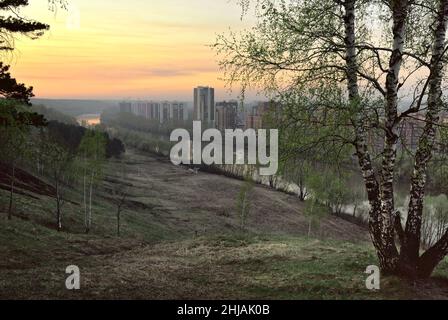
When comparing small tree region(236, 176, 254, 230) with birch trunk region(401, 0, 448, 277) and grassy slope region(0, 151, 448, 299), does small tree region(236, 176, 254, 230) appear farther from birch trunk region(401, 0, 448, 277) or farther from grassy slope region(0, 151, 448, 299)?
birch trunk region(401, 0, 448, 277)

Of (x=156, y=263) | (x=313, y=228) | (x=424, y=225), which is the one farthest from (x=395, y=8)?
(x=424, y=225)

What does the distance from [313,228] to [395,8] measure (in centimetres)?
6197

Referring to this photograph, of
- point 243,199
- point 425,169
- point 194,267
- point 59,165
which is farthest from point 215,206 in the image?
point 425,169

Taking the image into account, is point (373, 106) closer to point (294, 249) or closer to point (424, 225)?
point (294, 249)

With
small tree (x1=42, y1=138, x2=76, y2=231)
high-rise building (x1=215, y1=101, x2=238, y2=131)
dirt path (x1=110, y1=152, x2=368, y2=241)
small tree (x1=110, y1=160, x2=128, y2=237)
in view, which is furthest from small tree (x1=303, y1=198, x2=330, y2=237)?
small tree (x1=42, y1=138, x2=76, y2=231)

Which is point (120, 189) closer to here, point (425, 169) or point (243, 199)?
point (243, 199)

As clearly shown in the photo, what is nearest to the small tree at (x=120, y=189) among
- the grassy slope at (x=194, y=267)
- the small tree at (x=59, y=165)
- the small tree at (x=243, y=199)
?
the small tree at (x=59, y=165)

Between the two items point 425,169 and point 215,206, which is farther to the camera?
point 215,206

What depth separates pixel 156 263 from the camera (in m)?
16.6

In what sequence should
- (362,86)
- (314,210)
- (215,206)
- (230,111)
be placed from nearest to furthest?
1. (362,86)
2. (230,111)
3. (314,210)
4. (215,206)

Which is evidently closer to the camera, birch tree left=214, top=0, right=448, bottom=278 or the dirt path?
birch tree left=214, top=0, right=448, bottom=278

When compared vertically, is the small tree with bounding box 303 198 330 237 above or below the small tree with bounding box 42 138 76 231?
below

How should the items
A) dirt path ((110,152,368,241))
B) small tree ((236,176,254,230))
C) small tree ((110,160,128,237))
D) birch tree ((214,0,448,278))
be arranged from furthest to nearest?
small tree ((110,160,128,237))
dirt path ((110,152,368,241))
small tree ((236,176,254,230))
birch tree ((214,0,448,278))

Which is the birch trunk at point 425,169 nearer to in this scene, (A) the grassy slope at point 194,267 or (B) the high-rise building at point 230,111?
(A) the grassy slope at point 194,267
